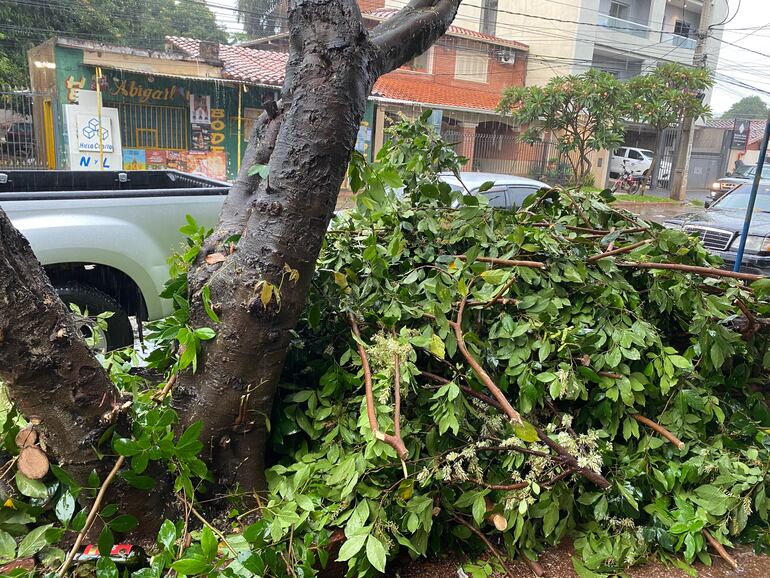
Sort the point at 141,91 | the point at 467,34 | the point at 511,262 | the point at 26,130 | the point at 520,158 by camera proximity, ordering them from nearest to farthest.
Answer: the point at 511,262 < the point at 26,130 < the point at 141,91 < the point at 467,34 < the point at 520,158

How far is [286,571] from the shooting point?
1.93 meters

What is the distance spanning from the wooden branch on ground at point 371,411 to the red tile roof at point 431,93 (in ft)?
64.6

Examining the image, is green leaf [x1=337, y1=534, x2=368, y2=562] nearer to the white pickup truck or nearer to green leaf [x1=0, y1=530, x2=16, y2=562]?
green leaf [x1=0, y1=530, x2=16, y2=562]

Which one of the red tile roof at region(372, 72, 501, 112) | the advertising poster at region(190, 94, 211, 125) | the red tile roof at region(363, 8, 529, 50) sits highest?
the red tile roof at region(363, 8, 529, 50)

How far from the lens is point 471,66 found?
25969 mm

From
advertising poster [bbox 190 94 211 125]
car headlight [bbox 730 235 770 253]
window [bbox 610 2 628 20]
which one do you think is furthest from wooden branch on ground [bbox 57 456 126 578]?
window [bbox 610 2 628 20]

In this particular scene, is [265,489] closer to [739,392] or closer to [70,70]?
[739,392]

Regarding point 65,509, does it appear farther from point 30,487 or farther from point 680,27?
point 680,27

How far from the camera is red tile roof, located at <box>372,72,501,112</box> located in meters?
22.3

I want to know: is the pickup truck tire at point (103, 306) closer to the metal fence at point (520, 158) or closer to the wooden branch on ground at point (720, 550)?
the wooden branch on ground at point (720, 550)

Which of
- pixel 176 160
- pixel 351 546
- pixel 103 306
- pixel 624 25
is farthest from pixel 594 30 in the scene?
pixel 351 546

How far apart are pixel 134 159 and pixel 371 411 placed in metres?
15.9

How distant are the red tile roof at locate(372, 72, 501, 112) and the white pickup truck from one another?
1740 cm

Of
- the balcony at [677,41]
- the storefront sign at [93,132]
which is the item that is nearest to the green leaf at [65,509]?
the storefront sign at [93,132]
